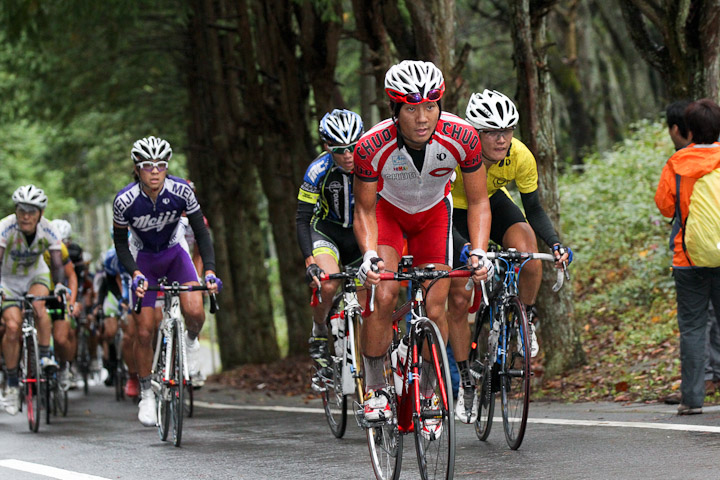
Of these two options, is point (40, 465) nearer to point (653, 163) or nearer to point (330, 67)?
point (330, 67)

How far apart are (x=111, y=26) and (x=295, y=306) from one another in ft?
19.8

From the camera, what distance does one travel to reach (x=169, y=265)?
35.1 ft

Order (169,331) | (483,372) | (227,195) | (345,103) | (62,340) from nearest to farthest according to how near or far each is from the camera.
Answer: (483,372) < (169,331) < (62,340) < (345,103) < (227,195)

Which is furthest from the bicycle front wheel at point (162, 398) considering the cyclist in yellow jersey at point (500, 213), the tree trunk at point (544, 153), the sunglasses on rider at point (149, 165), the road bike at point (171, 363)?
the tree trunk at point (544, 153)

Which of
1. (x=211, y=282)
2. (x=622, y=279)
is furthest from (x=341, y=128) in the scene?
(x=622, y=279)

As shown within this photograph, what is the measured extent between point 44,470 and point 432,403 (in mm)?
3529

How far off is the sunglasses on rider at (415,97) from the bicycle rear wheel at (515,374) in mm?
1812

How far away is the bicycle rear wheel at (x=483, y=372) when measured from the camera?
8.32 metres

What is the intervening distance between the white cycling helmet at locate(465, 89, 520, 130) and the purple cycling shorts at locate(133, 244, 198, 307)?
12.0 feet

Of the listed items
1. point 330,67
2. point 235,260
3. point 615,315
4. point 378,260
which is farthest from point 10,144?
point 378,260

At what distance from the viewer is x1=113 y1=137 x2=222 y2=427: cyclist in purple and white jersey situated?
1003 cm

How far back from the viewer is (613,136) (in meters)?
26.3

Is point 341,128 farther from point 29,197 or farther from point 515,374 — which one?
point 29,197

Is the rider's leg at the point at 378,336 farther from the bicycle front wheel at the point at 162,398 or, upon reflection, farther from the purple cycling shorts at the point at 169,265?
the purple cycling shorts at the point at 169,265
